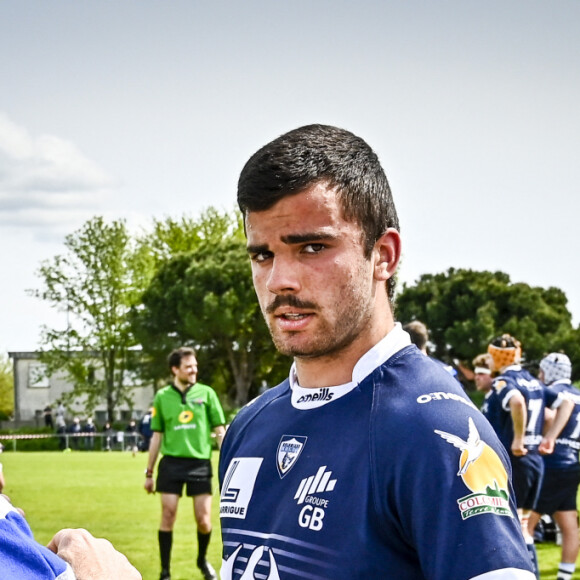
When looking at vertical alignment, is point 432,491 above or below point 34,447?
above

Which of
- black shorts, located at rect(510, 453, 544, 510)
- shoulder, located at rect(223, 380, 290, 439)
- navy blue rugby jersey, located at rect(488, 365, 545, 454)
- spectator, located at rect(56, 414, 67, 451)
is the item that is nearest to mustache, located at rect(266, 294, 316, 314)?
shoulder, located at rect(223, 380, 290, 439)

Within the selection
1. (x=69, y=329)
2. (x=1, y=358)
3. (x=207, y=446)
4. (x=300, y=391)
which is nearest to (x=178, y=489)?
(x=207, y=446)

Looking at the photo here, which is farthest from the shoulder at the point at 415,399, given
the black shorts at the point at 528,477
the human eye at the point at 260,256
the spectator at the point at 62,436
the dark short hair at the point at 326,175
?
the spectator at the point at 62,436

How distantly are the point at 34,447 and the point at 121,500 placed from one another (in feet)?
124

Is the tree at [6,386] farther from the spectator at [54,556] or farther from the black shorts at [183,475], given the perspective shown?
the spectator at [54,556]

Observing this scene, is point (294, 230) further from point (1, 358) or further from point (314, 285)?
point (1, 358)

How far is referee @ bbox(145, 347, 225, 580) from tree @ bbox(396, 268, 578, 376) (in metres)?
49.3

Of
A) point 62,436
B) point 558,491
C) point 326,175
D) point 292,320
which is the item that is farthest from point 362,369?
point 62,436

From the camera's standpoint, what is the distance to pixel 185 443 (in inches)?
442

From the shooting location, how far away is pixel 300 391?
2.77 meters

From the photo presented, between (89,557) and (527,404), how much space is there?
870 centimetres

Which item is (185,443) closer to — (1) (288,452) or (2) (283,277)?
(1) (288,452)

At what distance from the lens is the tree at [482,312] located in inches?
2415

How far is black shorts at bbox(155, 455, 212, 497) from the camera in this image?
36.6ft
